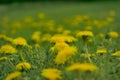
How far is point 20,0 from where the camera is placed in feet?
79.4

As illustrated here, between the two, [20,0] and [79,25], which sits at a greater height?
[79,25]

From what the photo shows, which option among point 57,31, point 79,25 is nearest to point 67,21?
point 79,25

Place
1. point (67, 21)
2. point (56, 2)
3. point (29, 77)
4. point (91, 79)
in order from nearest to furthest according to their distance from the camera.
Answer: point (91, 79) → point (29, 77) → point (67, 21) → point (56, 2)

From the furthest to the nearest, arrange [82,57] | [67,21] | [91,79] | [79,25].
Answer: [67,21] → [79,25] → [82,57] → [91,79]

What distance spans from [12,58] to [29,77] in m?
0.76

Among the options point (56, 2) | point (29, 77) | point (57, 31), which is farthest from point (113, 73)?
point (56, 2)

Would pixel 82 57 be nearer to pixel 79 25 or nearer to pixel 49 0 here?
pixel 79 25

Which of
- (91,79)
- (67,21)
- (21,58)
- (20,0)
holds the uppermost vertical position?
(91,79)

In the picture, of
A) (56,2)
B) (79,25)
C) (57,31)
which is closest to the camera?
(57,31)

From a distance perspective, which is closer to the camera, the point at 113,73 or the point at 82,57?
the point at 113,73

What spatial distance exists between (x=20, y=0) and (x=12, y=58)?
19909mm

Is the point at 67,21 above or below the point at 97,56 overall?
below

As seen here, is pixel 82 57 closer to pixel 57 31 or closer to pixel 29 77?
pixel 29 77

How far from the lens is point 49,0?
Answer: 24.0 meters
